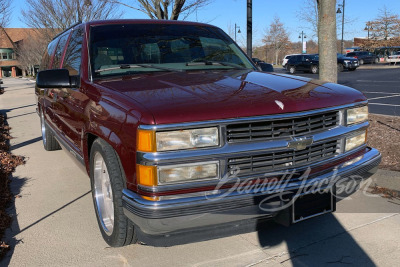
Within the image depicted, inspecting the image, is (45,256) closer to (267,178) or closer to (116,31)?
(267,178)

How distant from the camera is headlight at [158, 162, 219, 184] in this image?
232cm

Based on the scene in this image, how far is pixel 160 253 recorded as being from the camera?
3.01 m

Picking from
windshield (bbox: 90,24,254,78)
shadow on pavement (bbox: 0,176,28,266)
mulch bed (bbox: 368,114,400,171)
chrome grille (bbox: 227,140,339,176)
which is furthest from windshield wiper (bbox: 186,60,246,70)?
mulch bed (bbox: 368,114,400,171)

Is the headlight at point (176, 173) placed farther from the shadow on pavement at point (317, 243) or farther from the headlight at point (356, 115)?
the headlight at point (356, 115)

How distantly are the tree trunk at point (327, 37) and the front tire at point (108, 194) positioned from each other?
454cm

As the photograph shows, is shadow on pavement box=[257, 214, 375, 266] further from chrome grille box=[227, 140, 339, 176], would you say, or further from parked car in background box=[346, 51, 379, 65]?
parked car in background box=[346, 51, 379, 65]

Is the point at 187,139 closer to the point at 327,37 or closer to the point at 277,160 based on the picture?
the point at 277,160

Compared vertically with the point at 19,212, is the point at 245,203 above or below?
above

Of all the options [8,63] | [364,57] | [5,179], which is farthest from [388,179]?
[8,63]

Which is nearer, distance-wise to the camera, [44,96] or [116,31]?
[116,31]

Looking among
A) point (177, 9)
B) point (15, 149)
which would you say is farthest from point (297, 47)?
point (15, 149)

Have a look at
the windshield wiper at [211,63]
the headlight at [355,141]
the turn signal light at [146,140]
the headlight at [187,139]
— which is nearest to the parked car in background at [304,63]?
the windshield wiper at [211,63]

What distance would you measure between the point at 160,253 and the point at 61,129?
2.25m

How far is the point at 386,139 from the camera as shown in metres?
5.69
